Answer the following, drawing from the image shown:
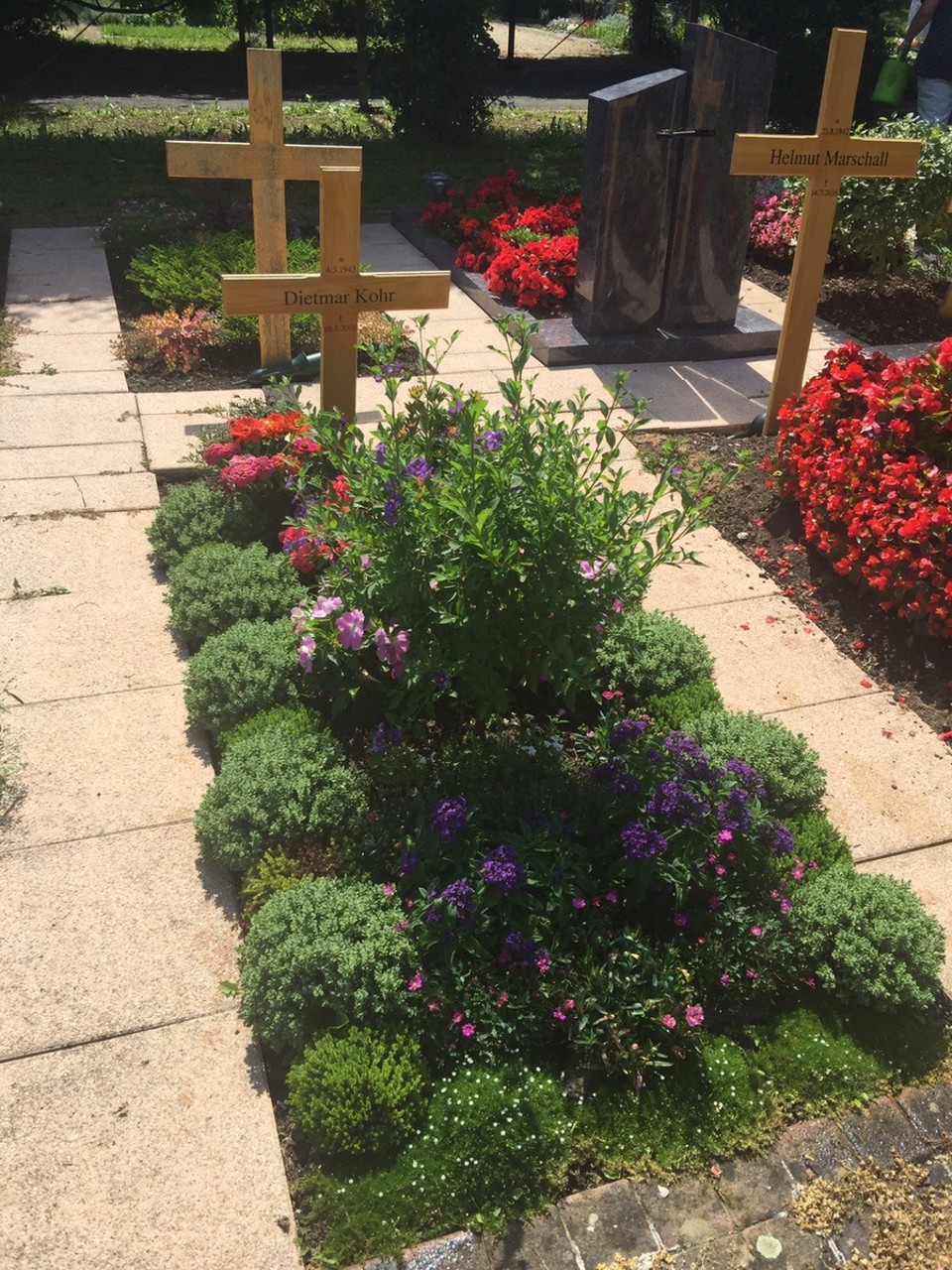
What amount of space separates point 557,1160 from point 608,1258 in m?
0.24

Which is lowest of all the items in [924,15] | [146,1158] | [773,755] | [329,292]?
[146,1158]

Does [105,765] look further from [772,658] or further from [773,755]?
[772,658]

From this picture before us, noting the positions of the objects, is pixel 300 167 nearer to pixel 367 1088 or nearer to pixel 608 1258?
pixel 367 1088

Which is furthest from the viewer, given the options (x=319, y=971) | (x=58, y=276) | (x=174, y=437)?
(x=58, y=276)

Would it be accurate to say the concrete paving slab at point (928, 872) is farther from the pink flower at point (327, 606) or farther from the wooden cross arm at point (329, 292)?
the wooden cross arm at point (329, 292)

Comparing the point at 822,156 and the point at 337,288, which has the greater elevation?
the point at 822,156

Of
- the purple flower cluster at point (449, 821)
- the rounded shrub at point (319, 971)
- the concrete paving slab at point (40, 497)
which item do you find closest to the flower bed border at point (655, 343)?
the concrete paving slab at point (40, 497)

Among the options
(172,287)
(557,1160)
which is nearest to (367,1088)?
(557,1160)

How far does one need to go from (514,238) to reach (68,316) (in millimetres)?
3330

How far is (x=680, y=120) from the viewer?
7.01 m

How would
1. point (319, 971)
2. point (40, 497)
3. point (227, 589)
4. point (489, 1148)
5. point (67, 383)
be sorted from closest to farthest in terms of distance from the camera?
point (489, 1148) < point (319, 971) < point (227, 589) < point (40, 497) < point (67, 383)

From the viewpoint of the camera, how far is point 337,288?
5121 millimetres

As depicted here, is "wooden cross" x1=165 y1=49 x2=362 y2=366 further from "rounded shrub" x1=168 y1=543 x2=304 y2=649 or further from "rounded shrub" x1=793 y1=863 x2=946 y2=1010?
"rounded shrub" x1=793 y1=863 x2=946 y2=1010

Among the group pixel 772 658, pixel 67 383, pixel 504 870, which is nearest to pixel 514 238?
pixel 67 383
